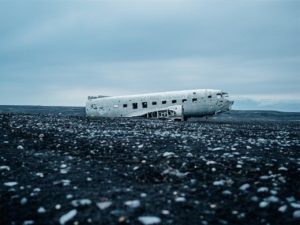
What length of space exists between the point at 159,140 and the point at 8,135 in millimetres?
8241

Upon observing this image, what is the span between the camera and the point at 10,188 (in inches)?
296

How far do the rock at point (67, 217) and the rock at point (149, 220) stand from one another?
1230mm

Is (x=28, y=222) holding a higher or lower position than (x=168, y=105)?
lower

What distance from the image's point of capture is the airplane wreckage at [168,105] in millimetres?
47062

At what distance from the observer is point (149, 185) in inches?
299

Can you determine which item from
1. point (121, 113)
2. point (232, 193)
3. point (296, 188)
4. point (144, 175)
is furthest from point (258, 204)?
point (121, 113)

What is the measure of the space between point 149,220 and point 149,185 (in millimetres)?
2201

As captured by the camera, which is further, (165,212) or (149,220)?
(165,212)

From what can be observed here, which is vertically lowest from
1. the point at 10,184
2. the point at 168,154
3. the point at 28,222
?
the point at 28,222

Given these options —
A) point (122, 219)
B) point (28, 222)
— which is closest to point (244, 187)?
point (122, 219)

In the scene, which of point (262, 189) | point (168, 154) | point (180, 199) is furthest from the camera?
point (168, 154)

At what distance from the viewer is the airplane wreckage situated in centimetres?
4706

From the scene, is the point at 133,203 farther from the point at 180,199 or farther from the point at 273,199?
the point at 273,199

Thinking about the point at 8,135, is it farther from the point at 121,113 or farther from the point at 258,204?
the point at 121,113
